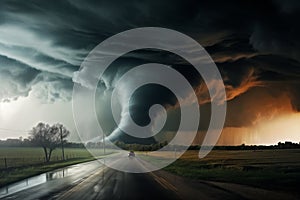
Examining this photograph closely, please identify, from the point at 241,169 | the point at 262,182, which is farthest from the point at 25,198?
the point at 241,169

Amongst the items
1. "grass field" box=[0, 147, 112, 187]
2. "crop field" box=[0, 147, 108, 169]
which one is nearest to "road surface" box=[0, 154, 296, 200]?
"grass field" box=[0, 147, 112, 187]

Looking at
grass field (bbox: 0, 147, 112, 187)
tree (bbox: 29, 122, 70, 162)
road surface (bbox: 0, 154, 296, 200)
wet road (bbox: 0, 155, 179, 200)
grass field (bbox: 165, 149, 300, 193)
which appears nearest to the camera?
road surface (bbox: 0, 154, 296, 200)

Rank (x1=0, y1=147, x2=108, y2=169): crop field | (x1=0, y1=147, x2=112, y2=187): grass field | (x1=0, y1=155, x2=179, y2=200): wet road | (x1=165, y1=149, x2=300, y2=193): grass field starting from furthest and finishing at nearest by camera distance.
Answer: (x1=0, y1=147, x2=108, y2=169): crop field
(x1=0, y1=147, x2=112, y2=187): grass field
(x1=165, y1=149, x2=300, y2=193): grass field
(x1=0, y1=155, x2=179, y2=200): wet road

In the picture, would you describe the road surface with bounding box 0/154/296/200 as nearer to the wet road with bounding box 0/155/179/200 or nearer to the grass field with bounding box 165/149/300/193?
the wet road with bounding box 0/155/179/200

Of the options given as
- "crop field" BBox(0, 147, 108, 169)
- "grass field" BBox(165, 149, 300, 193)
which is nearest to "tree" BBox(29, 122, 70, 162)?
"crop field" BBox(0, 147, 108, 169)

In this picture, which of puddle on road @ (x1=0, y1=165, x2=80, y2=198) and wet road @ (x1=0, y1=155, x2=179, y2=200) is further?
puddle on road @ (x1=0, y1=165, x2=80, y2=198)

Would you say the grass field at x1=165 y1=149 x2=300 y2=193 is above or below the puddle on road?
below

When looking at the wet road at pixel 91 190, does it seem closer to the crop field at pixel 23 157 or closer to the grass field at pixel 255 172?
the grass field at pixel 255 172

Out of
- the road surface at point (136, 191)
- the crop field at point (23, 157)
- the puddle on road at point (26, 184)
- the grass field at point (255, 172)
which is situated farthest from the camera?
the crop field at point (23, 157)

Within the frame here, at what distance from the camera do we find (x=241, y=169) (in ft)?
113

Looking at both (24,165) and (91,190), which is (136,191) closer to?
(91,190)

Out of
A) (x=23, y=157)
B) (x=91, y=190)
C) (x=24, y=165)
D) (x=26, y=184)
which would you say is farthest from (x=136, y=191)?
(x=23, y=157)

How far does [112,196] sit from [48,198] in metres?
2.65

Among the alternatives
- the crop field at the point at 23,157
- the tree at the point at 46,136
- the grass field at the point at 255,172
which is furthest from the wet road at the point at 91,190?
the tree at the point at 46,136
